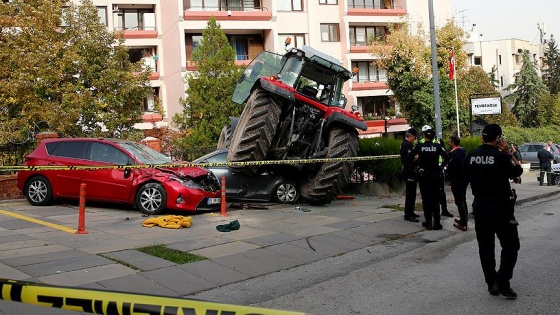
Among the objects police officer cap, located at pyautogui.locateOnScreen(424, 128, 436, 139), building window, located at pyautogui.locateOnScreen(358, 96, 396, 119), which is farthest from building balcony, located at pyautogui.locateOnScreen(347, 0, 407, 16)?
police officer cap, located at pyautogui.locateOnScreen(424, 128, 436, 139)

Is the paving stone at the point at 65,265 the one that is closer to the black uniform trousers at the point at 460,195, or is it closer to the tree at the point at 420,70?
the black uniform trousers at the point at 460,195

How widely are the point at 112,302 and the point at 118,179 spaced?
30.9 feet

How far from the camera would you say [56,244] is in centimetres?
821

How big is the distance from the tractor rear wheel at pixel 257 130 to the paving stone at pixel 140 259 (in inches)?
178

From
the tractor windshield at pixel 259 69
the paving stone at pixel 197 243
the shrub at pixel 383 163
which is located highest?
the tractor windshield at pixel 259 69

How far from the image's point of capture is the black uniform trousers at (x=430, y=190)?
31.8 ft

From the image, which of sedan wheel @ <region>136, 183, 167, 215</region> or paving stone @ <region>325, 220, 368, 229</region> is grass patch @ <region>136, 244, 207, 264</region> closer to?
sedan wheel @ <region>136, 183, 167, 215</region>

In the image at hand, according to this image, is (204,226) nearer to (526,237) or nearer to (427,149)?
(427,149)

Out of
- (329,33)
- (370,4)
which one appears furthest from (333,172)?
(370,4)

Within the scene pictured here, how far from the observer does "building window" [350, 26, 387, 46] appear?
41031mm

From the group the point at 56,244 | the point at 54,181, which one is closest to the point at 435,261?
the point at 56,244

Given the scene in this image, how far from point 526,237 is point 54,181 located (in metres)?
9.76

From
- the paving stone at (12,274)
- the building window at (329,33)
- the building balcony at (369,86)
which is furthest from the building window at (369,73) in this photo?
the paving stone at (12,274)

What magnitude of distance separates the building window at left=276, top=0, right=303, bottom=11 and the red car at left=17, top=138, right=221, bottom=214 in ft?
89.6
